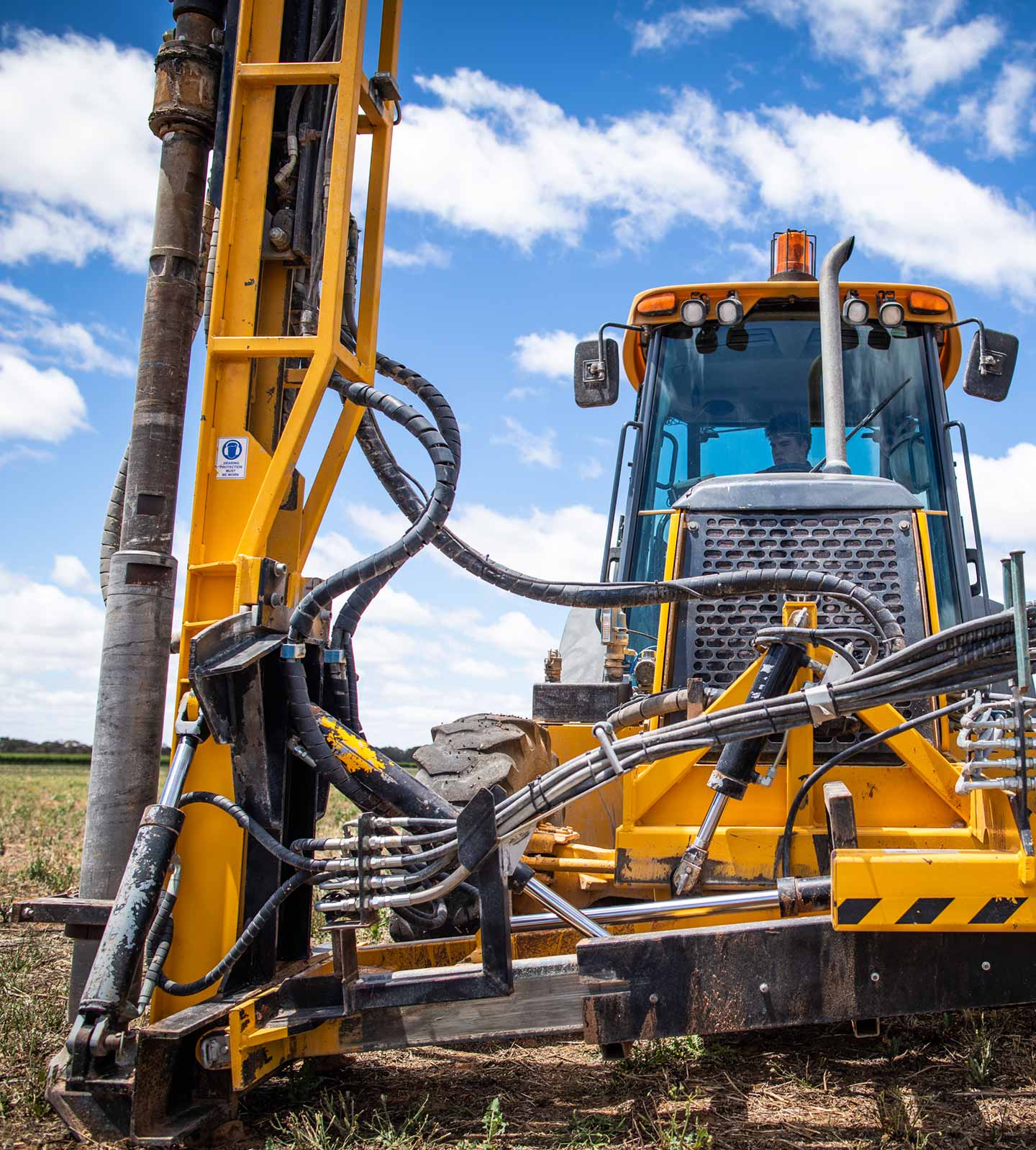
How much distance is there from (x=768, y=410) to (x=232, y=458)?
2708 mm

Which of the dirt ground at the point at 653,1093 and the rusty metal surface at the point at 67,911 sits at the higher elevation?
the rusty metal surface at the point at 67,911

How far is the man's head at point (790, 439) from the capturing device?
504 cm

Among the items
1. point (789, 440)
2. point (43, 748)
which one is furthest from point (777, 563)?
point (43, 748)

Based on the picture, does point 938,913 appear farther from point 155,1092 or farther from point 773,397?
point 773,397

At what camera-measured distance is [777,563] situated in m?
4.39

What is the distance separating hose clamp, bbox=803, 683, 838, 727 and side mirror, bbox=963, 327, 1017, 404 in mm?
3059

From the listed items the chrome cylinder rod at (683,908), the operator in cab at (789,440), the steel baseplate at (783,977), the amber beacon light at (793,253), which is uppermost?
the amber beacon light at (793,253)

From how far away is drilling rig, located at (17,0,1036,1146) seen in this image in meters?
2.84

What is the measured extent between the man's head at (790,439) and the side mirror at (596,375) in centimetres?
80

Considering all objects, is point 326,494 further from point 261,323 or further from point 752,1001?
point 752,1001

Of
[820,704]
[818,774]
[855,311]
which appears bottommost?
[818,774]

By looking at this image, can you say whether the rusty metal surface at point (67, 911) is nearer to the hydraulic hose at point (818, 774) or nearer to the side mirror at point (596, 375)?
the hydraulic hose at point (818, 774)

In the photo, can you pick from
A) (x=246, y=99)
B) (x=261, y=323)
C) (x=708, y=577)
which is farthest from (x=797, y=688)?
(x=246, y=99)

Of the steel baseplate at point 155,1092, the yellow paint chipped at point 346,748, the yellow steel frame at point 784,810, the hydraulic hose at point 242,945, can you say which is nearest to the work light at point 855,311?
the yellow steel frame at point 784,810
